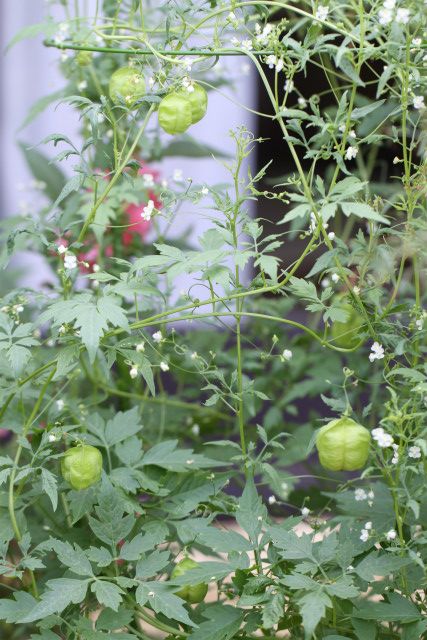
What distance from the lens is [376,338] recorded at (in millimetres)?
1354

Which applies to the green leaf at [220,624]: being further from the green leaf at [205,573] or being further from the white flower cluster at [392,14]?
the white flower cluster at [392,14]

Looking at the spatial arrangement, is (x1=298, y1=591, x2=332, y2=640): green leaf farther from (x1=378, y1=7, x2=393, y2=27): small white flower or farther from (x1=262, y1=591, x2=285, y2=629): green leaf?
(x1=378, y1=7, x2=393, y2=27): small white flower

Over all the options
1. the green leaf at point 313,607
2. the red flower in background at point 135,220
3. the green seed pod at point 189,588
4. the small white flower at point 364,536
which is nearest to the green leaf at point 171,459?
the green seed pod at point 189,588

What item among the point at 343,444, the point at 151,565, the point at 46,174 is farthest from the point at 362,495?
the point at 46,174

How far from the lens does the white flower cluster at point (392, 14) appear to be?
1.17m

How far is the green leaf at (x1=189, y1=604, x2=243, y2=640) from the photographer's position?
49.2 inches

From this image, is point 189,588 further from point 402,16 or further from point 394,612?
point 402,16

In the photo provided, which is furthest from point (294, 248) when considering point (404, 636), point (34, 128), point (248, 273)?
point (404, 636)

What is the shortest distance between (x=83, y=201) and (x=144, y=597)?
1033 mm

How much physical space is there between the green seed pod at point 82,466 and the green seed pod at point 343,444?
0.31 meters

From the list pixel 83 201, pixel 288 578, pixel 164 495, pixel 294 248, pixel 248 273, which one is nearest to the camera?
pixel 288 578

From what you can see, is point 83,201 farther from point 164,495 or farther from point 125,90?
point 164,495

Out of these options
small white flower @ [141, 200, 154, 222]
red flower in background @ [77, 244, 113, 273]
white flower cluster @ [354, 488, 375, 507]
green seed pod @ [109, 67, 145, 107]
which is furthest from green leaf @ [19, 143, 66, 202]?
white flower cluster @ [354, 488, 375, 507]

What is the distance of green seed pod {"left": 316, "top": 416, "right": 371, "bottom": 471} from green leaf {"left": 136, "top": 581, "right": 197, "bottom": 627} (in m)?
0.25
